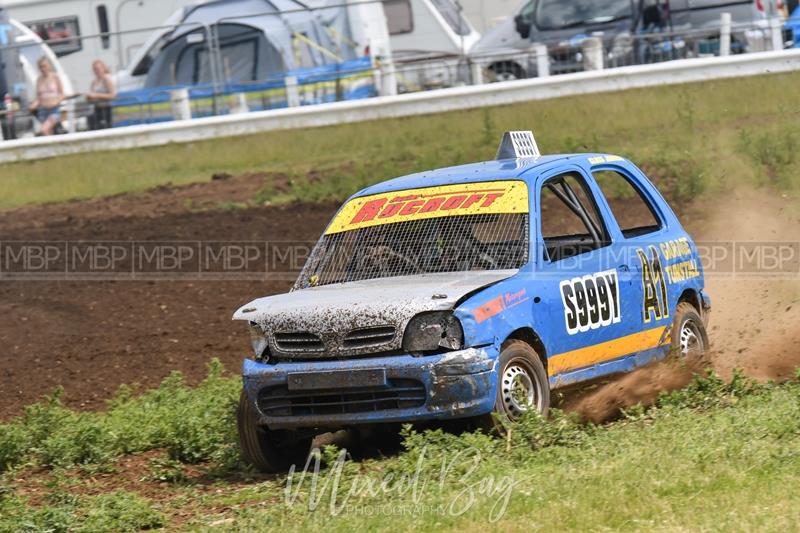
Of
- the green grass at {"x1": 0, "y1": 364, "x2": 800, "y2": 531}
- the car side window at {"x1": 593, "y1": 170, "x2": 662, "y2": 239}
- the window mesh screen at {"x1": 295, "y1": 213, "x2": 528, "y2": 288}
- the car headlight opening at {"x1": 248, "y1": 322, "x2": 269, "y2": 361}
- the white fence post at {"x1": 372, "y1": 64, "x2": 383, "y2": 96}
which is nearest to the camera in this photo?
the green grass at {"x1": 0, "y1": 364, "x2": 800, "y2": 531}

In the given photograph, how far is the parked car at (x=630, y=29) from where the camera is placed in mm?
19500

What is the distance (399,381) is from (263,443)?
100cm

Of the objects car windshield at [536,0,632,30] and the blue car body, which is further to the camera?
car windshield at [536,0,632,30]

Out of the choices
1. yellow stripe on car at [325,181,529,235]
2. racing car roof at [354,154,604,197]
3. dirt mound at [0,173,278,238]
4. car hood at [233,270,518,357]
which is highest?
racing car roof at [354,154,604,197]

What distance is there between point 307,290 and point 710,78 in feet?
41.9

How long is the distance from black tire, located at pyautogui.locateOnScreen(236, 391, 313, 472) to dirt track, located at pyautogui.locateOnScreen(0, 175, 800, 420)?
1754 millimetres

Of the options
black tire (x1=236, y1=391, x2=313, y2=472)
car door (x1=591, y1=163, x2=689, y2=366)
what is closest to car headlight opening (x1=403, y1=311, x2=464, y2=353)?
black tire (x1=236, y1=391, x2=313, y2=472)

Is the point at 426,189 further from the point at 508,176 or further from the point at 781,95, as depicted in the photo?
the point at 781,95

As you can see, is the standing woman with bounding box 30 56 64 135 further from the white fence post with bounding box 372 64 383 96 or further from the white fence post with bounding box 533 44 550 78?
the white fence post with bounding box 533 44 550 78

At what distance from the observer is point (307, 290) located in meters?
7.71

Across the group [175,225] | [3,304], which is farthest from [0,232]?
[3,304]

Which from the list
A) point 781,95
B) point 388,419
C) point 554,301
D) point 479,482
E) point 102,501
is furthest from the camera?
point 781,95

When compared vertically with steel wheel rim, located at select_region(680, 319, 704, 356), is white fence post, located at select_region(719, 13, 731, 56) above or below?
above

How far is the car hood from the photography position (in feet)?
22.3
